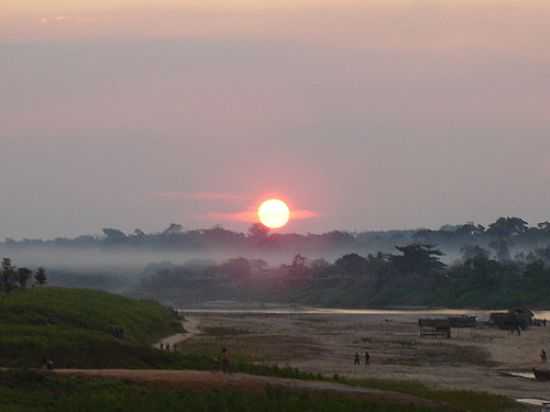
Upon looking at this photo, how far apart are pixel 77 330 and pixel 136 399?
70.7 feet

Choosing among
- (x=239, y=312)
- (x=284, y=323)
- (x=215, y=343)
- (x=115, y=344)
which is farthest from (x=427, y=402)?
(x=239, y=312)

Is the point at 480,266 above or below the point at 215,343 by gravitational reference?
above

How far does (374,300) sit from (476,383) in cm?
11318

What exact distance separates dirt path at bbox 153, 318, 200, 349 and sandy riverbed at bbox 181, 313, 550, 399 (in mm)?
788

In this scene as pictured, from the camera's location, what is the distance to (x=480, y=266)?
539 feet

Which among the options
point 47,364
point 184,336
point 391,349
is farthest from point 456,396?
point 184,336

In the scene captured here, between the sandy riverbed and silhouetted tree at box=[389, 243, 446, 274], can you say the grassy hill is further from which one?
silhouetted tree at box=[389, 243, 446, 274]

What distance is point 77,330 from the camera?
61500mm

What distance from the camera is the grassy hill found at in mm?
52375

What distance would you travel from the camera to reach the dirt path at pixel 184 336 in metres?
86.9

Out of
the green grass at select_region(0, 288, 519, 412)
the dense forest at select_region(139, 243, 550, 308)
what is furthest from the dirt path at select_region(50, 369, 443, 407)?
the dense forest at select_region(139, 243, 550, 308)

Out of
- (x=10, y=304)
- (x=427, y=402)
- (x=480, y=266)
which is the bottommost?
(x=427, y=402)

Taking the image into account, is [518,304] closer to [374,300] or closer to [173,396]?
[374,300]

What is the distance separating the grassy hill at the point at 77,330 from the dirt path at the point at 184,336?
3.46 ft
